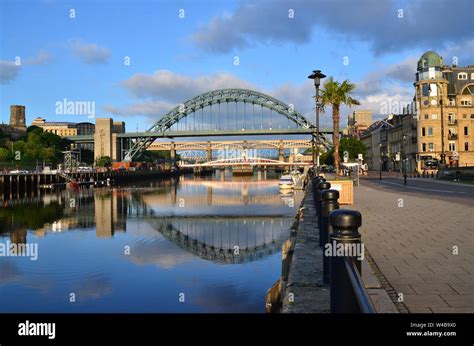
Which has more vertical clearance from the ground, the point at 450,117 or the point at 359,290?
the point at 450,117

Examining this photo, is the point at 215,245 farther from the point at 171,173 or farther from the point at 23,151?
the point at 171,173

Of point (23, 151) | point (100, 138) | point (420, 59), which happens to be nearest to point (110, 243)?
point (420, 59)

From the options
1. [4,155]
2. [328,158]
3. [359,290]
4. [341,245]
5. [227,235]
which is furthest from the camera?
[328,158]

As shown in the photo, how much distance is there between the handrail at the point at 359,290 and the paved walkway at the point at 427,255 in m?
2.18


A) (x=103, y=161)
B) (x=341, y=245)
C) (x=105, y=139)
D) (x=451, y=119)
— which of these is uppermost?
(x=105, y=139)

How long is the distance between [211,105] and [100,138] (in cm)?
3444

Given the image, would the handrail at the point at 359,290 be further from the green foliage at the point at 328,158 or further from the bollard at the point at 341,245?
the green foliage at the point at 328,158

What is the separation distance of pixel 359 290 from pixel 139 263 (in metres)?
15.7

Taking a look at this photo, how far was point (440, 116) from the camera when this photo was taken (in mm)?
76312

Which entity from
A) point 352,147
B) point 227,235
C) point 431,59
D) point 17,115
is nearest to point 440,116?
point 431,59

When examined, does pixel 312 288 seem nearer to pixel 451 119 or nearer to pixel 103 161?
pixel 451 119

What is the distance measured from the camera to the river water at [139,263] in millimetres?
13039

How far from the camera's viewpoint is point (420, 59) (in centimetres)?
8119
